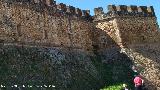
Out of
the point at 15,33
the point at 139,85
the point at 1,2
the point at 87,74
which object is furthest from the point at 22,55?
the point at 139,85

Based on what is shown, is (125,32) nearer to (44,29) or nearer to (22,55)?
(44,29)

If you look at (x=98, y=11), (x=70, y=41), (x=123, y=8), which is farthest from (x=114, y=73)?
(x=123, y=8)

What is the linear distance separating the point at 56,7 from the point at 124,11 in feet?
20.9

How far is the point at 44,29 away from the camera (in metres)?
30.3

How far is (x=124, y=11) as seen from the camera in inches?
1423

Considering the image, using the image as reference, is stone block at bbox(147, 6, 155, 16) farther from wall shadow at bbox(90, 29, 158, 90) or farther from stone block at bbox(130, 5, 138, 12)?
wall shadow at bbox(90, 29, 158, 90)

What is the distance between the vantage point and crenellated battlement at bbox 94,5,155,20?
35.7 meters

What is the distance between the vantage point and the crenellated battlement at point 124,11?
117ft

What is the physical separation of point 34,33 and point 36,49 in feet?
3.36

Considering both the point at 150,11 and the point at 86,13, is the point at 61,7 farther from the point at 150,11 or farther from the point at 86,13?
the point at 150,11

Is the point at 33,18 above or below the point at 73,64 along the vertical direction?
above

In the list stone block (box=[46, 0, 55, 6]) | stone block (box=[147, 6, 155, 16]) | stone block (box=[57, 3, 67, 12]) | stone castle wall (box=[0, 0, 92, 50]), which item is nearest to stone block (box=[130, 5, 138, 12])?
stone block (box=[147, 6, 155, 16])

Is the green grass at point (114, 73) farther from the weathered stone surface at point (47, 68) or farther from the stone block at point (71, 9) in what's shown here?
the stone block at point (71, 9)

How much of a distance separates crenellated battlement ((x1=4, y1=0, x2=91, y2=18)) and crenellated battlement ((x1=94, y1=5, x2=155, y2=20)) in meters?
0.87
